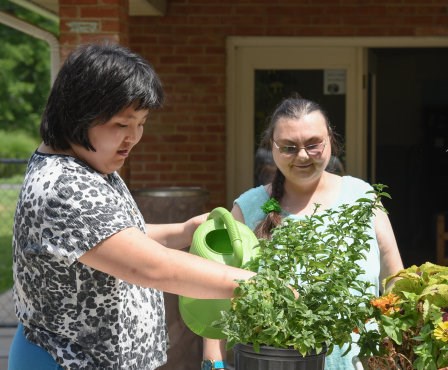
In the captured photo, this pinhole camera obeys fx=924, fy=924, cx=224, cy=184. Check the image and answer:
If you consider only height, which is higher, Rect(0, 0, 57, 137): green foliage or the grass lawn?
Rect(0, 0, 57, 137): green foliage

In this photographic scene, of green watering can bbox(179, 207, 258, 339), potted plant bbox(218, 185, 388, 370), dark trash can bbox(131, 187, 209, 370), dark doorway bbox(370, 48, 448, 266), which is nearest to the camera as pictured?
potted plant bbox(218, 185, 388, 370)

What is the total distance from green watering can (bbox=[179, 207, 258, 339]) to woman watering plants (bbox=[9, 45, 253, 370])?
122 millimetres

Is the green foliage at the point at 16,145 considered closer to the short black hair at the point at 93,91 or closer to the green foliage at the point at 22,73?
the green foliage at the point at 22,73

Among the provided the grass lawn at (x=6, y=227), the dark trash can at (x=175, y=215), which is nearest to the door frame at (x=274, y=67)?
the dark trash can at (x=175, y=215)

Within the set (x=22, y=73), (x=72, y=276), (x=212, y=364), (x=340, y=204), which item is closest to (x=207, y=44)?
(x=340, y=204)

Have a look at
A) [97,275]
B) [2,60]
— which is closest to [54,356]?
[97,275]

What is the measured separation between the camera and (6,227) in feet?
36.9

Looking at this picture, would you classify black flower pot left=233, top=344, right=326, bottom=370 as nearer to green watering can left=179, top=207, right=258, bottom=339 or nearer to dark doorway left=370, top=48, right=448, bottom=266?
green watering can left=179, top=207, right=258, bottom=339

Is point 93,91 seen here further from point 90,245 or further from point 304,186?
point 304,186

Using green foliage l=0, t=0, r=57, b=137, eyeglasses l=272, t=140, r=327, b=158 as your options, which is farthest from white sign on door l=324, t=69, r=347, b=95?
green foliage l=0, t=0, r=57, b=137

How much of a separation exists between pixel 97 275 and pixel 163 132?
4.63 m

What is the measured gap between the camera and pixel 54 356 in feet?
→ 7.02

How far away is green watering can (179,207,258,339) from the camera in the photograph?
7.20 ft

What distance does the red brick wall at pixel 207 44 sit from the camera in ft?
21.5
